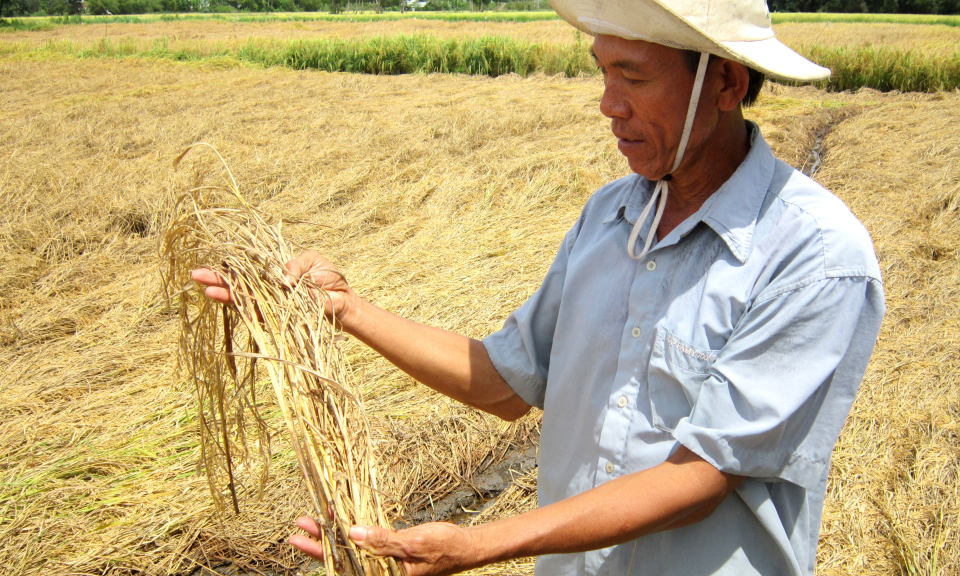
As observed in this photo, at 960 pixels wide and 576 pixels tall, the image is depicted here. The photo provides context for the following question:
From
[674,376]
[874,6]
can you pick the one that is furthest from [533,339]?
[874,6]

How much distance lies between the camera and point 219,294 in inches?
47.9

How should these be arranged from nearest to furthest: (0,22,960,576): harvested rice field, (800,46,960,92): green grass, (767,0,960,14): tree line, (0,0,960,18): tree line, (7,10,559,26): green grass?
(0,22,960,576): harvested rice field
(800,46,960,92): green grass
(7,10,559,26): green grass
(767,0,960,14): tree line
(0,0,960,18): tree line

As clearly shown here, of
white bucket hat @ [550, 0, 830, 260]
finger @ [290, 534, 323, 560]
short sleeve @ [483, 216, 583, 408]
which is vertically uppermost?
white bucket hat @ [550, 0, 830, 260]

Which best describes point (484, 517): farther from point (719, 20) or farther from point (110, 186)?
point (110, 186)

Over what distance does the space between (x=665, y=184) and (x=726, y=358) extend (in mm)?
346

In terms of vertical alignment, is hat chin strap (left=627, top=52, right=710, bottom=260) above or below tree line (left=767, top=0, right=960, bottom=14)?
below

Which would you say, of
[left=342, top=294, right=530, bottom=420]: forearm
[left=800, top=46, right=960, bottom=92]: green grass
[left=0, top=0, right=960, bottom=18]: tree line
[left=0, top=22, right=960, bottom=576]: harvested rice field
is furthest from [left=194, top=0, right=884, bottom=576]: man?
[left=0, top=0, right=960, bottom=18]: tree line

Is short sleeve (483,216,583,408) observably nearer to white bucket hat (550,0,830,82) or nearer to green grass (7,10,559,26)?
white bucket hat (550,0,830,82)

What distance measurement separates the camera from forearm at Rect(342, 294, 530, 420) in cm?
127

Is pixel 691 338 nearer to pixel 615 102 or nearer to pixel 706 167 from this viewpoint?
pixel 706 167

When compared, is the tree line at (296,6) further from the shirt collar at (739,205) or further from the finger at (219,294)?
the shirt collar at (739,205)

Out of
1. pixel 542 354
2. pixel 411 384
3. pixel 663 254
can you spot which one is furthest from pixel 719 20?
pixel 411 384

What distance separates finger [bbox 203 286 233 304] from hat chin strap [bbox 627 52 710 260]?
0.75m

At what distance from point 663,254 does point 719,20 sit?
1.16 ft
